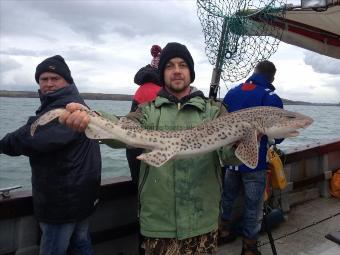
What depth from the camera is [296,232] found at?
19.8 feet

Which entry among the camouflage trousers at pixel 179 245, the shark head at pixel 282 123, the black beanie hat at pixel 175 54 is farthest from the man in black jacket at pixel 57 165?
the shark head at pixel 282 123

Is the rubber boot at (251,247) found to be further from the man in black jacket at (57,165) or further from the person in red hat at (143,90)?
the man in black jacket at (57,165)

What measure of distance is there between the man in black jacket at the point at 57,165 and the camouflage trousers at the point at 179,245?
31.0 inches

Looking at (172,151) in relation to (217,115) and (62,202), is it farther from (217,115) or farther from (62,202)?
(62,202)

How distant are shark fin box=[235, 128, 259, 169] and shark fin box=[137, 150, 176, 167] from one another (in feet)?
1.75

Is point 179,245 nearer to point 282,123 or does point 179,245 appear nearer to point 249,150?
point 249,150

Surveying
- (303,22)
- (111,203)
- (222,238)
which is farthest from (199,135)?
(303,22)

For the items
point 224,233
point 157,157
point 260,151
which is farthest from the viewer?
point 224,233

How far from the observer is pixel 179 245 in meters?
3.16

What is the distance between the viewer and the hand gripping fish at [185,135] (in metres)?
3.02

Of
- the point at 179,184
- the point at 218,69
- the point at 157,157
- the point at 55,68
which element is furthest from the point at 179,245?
the point at 218,69

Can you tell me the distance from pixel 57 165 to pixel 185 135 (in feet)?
3.90

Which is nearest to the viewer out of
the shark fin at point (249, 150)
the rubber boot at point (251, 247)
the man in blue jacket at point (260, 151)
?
the shark fin at point (249, 150)

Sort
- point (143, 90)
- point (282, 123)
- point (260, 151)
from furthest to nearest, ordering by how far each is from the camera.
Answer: point (260, 151)
point (143, 90)
point (282, 123)
